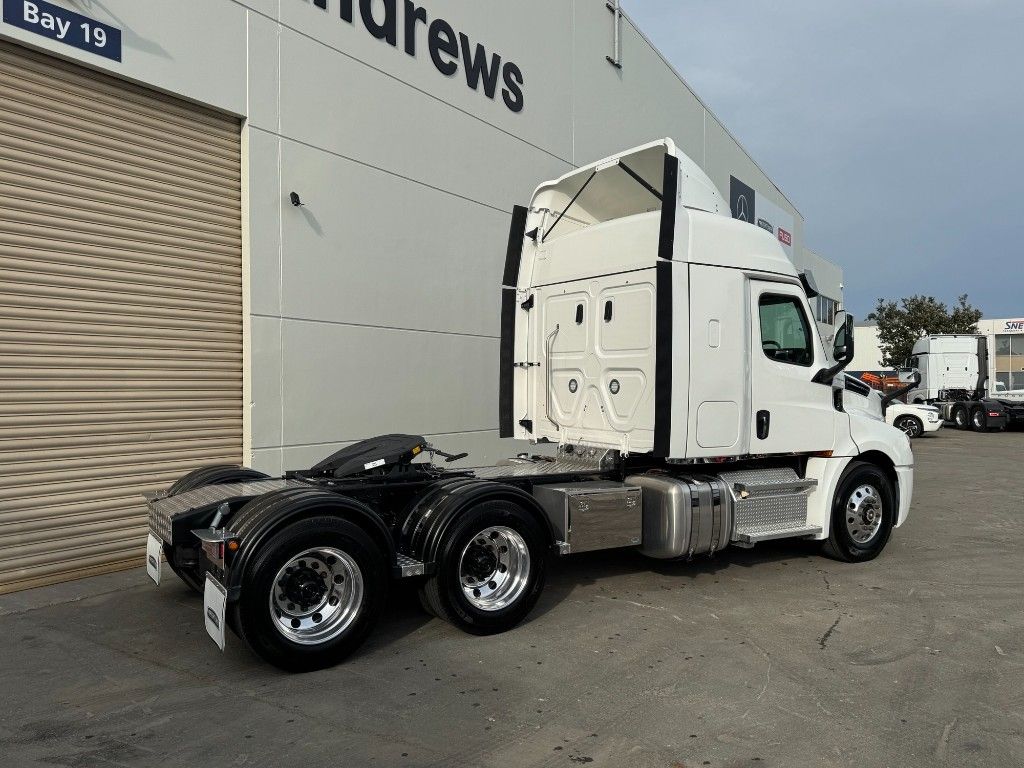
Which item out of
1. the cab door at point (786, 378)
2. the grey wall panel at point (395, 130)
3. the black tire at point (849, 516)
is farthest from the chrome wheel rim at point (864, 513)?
the grey wall panel at point (395, 130)

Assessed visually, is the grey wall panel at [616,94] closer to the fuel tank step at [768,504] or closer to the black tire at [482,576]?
the fuel tank step at [768,504]

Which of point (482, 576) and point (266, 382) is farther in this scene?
point (266, 382)

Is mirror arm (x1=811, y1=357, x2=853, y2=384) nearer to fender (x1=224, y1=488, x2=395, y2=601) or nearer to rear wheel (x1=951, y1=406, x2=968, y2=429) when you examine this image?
fender (x1=224, y1=488, x2=395, y2=601)

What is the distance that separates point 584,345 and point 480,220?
4.47m

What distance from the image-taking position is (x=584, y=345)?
6.73 meters

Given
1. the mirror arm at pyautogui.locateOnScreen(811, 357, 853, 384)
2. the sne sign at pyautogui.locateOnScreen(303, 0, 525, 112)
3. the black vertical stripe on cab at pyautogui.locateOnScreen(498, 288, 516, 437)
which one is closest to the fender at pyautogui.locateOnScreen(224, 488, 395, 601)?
the black vertical stripe on cab at pyautogui.locateOnScreen(498, 288, 516, 437)

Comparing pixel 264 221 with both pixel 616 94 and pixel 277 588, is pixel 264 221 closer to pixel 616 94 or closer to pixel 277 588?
pixel 277 588

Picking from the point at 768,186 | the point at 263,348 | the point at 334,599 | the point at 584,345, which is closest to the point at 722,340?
the point at 584,345

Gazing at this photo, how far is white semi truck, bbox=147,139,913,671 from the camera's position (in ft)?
14.7

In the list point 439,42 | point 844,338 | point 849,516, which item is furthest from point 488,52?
point 849,516

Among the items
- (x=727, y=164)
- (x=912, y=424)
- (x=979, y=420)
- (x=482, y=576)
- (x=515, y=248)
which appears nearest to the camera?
(x=482, y=576)

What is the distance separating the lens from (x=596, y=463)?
645cm

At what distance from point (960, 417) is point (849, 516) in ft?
86.2

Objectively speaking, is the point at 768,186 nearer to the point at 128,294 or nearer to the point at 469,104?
the point at 469,104
